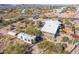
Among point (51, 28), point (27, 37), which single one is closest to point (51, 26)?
point (51, 28)

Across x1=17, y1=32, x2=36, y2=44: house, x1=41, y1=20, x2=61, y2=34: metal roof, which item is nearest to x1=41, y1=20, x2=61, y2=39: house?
x1=41, y1=20, x2=61, y2=34: metal roof

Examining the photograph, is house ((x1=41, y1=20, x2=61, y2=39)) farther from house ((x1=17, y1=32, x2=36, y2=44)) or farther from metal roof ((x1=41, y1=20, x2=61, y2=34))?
house ((x1=17, y1=32, x2=36, y2=44))

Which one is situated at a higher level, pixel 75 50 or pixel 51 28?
pixel 51 28

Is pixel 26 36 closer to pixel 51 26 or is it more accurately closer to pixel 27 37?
pixel 27 37

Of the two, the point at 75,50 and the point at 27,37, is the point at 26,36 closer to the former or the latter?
the point at 27,37

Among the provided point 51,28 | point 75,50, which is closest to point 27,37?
point 51,28

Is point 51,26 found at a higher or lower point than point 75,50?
higher

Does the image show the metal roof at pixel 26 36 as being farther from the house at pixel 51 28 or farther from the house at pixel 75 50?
the house at pixel 75 50

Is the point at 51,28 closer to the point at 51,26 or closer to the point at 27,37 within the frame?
the point at 51,26
